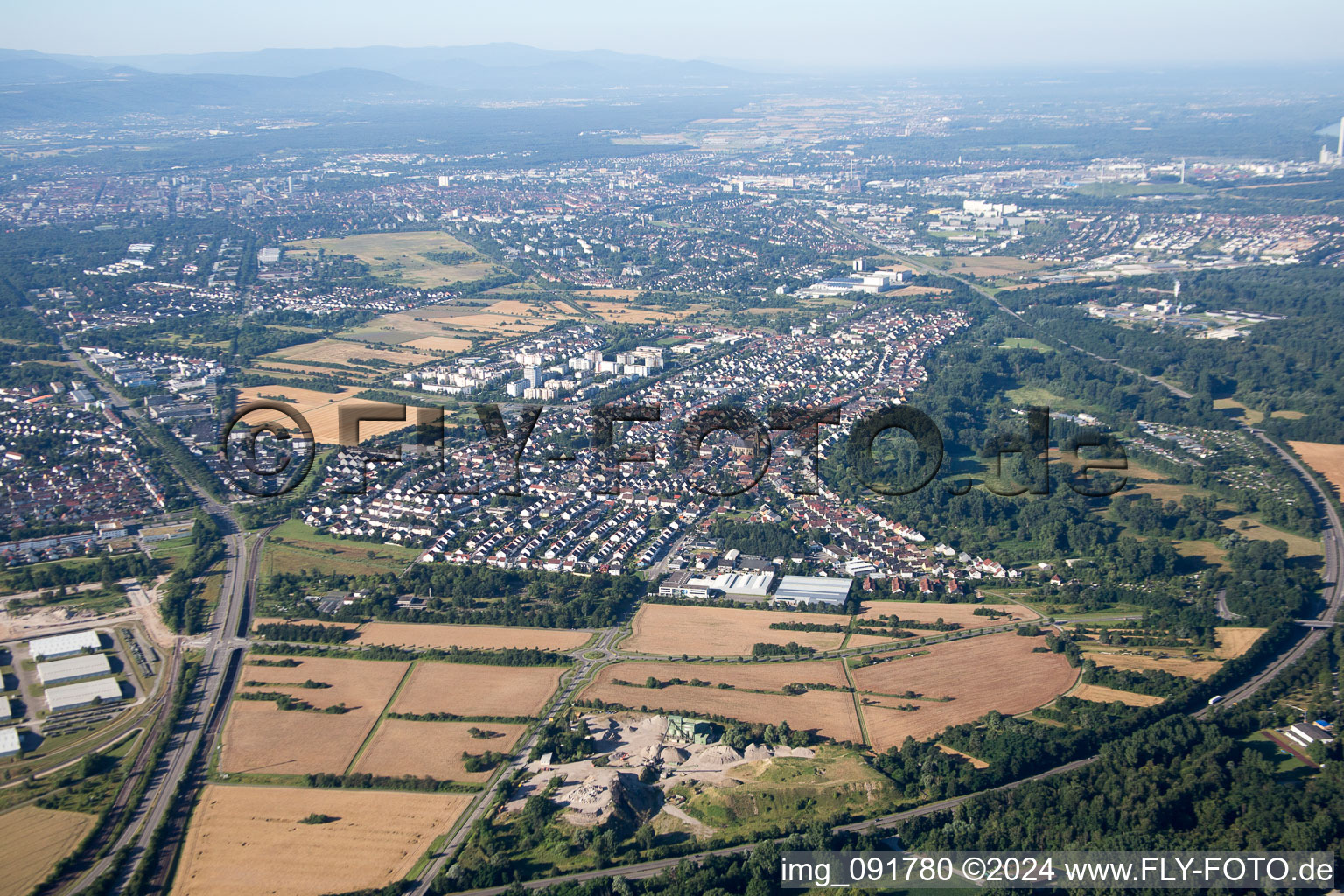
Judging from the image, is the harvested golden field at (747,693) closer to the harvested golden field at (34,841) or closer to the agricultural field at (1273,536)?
the harvested golden field at (34,841)

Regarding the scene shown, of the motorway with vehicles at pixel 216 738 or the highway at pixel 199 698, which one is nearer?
the motorway with vehicles at pixel 216 738

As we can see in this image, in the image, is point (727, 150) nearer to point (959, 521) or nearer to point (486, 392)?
point (486, 392)

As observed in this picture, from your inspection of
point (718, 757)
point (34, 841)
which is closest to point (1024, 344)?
point (718, 757)

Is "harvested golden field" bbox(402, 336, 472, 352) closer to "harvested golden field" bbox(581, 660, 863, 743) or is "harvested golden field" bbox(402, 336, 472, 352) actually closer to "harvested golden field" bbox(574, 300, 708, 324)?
"harvested golden field" bbox(574, 300, 708, 324)

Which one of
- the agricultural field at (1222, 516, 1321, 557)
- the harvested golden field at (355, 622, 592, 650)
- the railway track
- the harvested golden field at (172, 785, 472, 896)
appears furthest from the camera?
the agricultural field at (1222, 516, 1321, 557)

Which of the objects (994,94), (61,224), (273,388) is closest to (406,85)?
(994,94)

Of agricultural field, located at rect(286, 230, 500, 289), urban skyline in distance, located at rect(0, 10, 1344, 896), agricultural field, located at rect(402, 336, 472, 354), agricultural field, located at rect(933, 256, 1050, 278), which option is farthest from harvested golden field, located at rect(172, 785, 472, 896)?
agricultural field, located at rect(933, 256, 1050, 278)

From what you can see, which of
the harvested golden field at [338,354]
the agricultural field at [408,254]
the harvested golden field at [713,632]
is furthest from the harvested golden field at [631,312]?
the harvested golden field at [713,632]
